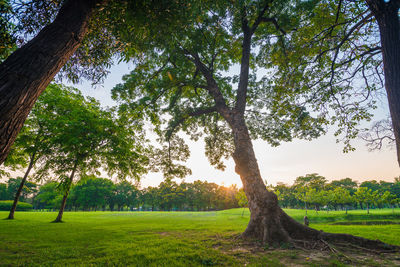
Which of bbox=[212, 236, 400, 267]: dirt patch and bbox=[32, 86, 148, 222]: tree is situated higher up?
bbox=[32, 86, 148, 222]: tree

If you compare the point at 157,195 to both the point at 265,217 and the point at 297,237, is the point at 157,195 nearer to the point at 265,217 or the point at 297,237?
the point at 265,217

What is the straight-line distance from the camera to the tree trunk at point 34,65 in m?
2.04

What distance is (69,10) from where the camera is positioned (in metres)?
3.10

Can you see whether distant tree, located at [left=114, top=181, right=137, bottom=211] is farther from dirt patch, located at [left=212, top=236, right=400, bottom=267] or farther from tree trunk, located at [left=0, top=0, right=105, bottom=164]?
tree trunk, located at [left=0, top=0, right=105, bottom=164]

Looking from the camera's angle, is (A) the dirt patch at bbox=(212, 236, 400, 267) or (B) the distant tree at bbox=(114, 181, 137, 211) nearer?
(A) the dirt patch at bbox=(212, 236, 400, 267)

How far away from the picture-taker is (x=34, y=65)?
7.88 ft

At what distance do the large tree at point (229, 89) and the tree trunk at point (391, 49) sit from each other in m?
4.06

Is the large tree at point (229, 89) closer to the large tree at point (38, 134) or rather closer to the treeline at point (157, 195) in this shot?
the large tree at point (38, 134)

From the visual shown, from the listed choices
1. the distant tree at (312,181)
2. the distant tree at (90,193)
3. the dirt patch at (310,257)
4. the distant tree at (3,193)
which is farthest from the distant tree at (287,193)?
the distant tree at (3,193)

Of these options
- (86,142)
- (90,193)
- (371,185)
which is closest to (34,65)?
(86,142)

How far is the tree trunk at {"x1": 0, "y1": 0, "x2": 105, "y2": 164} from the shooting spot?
2.04 m

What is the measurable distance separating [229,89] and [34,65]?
40.5 ft

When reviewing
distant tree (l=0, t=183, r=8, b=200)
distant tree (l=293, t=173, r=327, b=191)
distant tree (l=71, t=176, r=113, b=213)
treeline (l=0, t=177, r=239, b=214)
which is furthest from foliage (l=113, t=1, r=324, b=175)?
distant tree (l=0, t=183, r=8, b=200)

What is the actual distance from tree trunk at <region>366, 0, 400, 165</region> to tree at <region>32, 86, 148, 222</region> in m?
11.9
